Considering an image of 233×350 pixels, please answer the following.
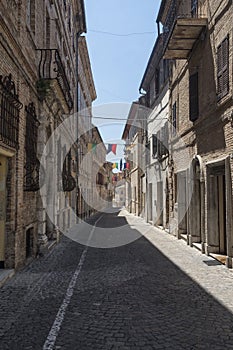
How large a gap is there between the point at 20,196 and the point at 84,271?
84.3 inches

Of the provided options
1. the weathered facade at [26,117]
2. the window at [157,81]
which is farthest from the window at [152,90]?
the weathered facade at [26,117]

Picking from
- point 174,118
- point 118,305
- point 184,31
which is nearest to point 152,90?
point 174,118

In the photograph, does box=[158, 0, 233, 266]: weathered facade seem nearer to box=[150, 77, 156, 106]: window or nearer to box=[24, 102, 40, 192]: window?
box=[24, 102, 40, 192]: window

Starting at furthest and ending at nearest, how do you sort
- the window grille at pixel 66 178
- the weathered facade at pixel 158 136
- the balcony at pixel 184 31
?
the weathered facade at pixel 158 136
the window grille at pixel 66 178
the balcony at pixel 184 31

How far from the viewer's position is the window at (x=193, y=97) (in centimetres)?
1093

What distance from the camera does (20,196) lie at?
7.82 m

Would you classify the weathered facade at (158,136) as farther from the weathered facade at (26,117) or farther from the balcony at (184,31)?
the weathered facade at (26,117)

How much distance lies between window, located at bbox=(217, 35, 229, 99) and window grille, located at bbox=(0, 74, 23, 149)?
473cm

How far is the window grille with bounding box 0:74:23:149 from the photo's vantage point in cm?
648

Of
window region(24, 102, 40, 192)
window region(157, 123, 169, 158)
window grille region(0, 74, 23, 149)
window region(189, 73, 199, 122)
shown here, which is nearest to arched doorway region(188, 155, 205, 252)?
window region(189, 73, 199, 122)

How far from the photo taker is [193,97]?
436 inches

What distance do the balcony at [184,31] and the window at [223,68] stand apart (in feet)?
5.35

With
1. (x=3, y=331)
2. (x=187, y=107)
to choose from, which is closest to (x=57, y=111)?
(x=187, y=107)

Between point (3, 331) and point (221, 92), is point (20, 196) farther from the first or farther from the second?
point (221, 92)
